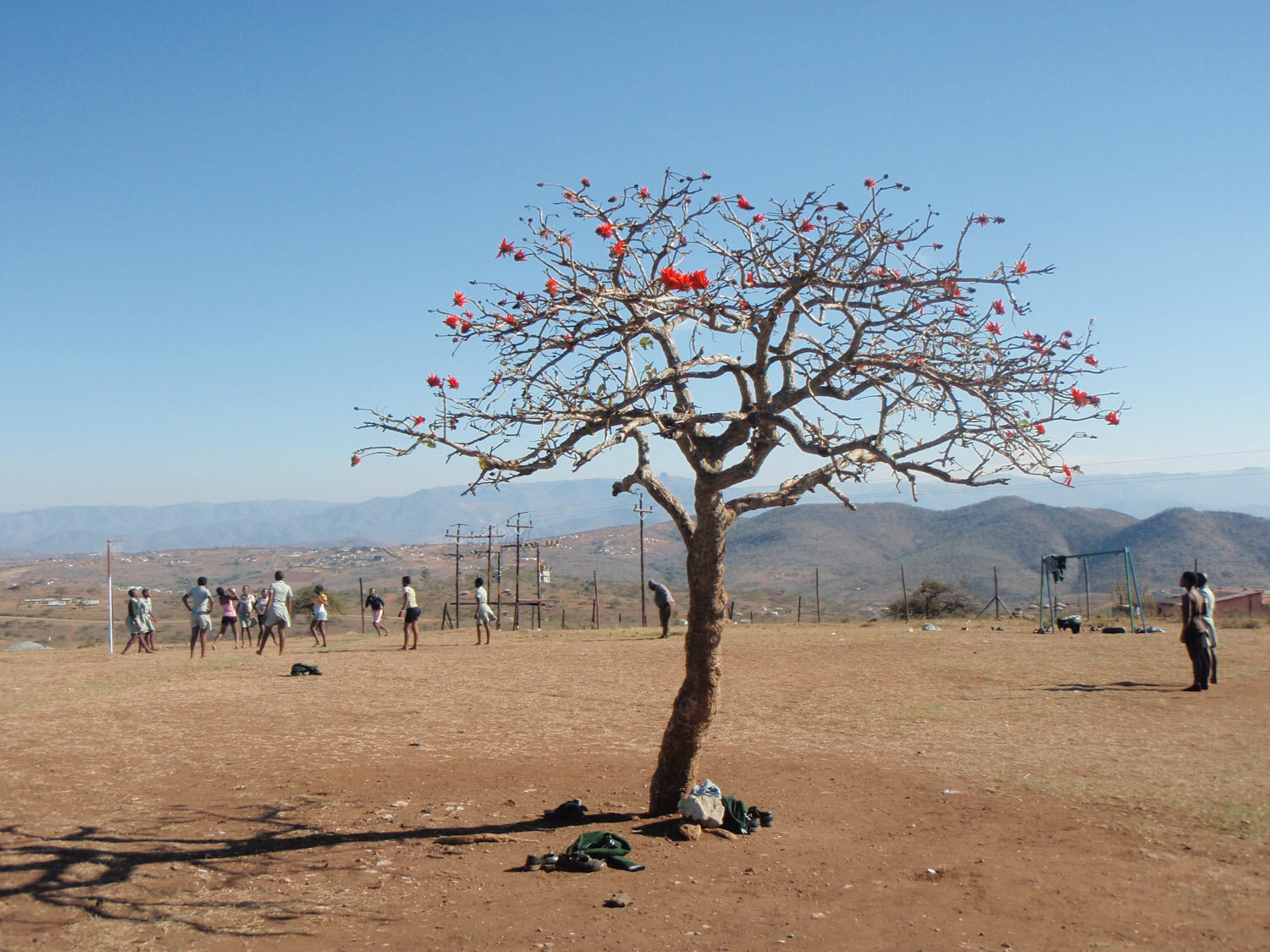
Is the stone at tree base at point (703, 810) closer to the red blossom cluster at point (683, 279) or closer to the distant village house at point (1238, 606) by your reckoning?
the red blossom cluster at point (683, 279)

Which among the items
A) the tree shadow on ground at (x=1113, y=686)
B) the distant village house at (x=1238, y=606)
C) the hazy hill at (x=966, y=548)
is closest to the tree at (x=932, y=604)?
the distant village house at (x=1238, y=606)

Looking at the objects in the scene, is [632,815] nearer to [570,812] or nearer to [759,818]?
[570,812]

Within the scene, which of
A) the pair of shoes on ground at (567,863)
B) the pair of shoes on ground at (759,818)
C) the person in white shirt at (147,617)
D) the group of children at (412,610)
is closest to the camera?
the pair of shoes on ground at (567,863)

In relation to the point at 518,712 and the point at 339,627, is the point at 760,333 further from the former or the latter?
the point at 339,627

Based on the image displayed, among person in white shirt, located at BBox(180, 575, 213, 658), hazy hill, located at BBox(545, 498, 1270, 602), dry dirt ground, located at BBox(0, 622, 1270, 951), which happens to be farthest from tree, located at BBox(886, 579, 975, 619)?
person in white shirt, located at BBox(180, 575, 213, 658)

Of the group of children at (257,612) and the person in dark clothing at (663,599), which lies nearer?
the group of children at (257,612)

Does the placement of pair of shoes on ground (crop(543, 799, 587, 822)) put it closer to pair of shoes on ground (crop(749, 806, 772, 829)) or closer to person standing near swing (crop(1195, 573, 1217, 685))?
pair of shoes on ground (crop(749, 806, 772, 829))

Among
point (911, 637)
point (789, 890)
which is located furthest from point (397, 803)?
point (911, 637)

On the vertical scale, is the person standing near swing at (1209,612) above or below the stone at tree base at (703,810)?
above

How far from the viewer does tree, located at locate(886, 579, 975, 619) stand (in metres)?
37.4

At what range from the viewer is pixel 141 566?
6206 inches

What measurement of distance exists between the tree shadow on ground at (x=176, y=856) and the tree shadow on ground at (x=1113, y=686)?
8771 millimetres

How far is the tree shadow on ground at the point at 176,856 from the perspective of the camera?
5711 mm

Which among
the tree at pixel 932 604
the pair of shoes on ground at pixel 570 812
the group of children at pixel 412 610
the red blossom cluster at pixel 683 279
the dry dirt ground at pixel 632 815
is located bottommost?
the tree at pixel 932 604
